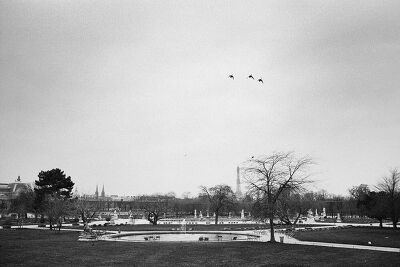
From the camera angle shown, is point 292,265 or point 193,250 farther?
point 193,250

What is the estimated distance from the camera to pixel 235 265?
22203 mm

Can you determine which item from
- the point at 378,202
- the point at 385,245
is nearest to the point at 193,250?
the point at 385,245

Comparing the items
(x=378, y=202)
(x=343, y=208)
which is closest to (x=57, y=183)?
(x=378, y=202)

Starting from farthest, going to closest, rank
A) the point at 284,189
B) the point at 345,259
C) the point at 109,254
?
the point at 284,189
the point at 109,254
the point at 345,259

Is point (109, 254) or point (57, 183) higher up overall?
point (57, 183)

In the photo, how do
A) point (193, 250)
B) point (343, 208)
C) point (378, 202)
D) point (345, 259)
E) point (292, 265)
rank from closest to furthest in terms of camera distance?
point (292, 265)
point (345, 259)
point (193, 250)
point (378, 202)
point (343, 208)

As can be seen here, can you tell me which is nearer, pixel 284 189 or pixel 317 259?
pixel 317 259

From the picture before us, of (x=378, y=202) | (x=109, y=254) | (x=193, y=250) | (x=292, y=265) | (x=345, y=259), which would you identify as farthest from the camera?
(x=378, y=202)

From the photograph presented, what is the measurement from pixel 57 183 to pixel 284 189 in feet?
173

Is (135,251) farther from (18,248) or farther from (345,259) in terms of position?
(345,259)

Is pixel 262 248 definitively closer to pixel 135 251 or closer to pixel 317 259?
pixel 317 259

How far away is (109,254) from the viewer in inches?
1067

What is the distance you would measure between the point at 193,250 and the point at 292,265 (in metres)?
9.93

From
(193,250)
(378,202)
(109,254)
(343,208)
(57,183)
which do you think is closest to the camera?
(109,254)
